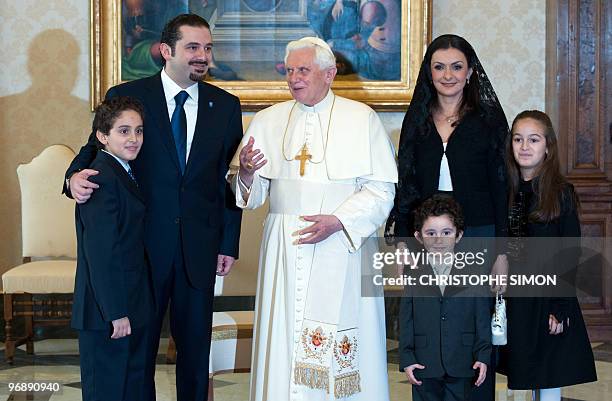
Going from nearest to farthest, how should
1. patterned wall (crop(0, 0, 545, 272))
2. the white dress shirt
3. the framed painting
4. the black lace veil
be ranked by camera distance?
1. the black lace veil
2. the white dress shirt
3. the framed painting
4. patterned wall (crop(0, 0, 545, 272))

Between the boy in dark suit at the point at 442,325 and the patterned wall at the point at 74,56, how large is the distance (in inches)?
138

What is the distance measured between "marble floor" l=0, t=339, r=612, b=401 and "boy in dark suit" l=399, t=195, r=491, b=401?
1.71 metres

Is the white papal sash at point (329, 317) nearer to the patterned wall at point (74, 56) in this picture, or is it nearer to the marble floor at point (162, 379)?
the marble floor at point (162, 379)

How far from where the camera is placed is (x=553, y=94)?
7.44m

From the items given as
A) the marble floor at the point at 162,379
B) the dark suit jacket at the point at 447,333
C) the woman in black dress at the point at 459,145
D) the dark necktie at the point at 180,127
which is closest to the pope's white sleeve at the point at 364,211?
the woman in black dress at the point at 459,145

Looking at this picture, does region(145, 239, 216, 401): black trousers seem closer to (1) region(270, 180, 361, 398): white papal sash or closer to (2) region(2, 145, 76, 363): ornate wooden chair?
(1) region(270, 180, 361, 398): white papal sash

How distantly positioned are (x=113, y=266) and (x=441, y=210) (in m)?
1.41

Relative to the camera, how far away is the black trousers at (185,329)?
14.4ft

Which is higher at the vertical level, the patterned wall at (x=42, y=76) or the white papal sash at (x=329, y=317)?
the patterned wall at (x=42, y=76)

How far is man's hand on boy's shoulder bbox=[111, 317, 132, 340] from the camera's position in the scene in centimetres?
400

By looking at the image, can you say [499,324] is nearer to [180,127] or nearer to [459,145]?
[459,145]

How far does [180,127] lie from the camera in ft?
14.6

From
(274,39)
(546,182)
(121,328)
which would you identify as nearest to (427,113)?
(546,182)

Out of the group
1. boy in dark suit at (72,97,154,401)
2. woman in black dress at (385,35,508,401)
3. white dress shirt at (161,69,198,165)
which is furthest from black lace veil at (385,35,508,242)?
boy in dark suit at (72,97,154,401)
